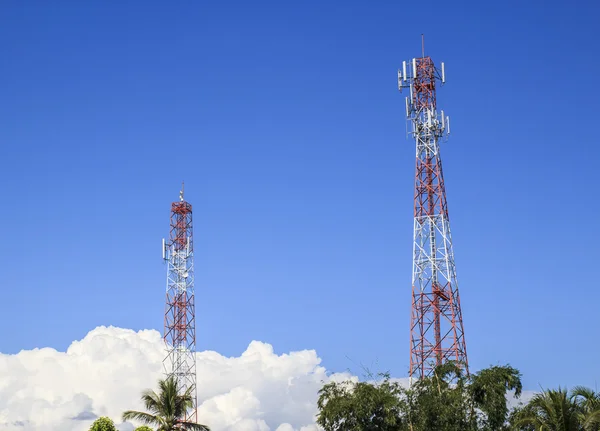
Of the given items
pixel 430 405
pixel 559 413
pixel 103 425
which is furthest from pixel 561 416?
pixel 103 425

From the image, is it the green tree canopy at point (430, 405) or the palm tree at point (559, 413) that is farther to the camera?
the green tree canopy at point (430, 405)

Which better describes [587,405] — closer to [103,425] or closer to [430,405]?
[430,405]

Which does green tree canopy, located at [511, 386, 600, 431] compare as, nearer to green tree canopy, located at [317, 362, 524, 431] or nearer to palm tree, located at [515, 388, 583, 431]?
palm tree, located at [515, 388, 583, 431]

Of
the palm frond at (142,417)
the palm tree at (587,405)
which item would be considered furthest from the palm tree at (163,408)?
the palm tree at (587,405)

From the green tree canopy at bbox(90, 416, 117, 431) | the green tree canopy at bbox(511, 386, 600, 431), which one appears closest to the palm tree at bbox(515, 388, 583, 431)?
the green tree canopy at bbox(511, 386, 600, 431)

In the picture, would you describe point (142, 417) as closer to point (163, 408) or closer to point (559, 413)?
point (163, 408)

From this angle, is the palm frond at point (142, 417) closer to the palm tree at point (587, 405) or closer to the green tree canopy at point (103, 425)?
the green tree canopy at point (103, 425)

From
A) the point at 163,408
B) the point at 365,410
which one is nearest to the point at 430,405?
the point at 365,410

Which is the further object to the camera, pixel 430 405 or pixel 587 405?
pixel 430 405

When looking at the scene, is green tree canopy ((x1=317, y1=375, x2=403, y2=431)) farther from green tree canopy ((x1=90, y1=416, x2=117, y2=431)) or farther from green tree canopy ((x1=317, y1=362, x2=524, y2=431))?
green tree canopy ((x1=90, y1=416, x2=117, y2=431))

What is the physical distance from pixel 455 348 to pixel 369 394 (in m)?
12.0

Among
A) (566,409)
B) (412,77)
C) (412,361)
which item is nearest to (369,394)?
(412,361)

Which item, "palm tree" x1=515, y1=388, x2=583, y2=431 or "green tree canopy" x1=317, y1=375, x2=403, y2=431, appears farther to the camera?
"green tree canopy" x1=317, y1=375, x2=403, y2=431

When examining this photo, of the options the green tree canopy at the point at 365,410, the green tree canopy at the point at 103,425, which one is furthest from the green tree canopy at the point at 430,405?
the green tree canopy at the point at 103,425
